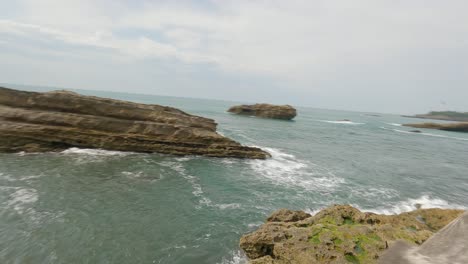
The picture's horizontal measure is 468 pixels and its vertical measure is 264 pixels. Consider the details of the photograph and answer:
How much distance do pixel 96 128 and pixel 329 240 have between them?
25.9 m

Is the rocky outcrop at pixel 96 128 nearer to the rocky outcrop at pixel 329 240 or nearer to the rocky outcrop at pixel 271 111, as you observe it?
the rocky outcrop at pixel 329 240

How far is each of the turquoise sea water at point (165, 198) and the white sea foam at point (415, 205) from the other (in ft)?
0.31

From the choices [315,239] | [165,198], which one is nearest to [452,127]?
[315,239]

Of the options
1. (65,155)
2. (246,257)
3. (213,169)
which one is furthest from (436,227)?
(65,155)

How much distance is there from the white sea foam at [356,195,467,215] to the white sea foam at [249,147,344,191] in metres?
4.18

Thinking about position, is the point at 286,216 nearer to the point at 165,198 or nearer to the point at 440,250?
the point at 165,198

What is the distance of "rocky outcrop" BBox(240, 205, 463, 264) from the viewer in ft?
26.1

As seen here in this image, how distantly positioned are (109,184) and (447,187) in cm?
3024

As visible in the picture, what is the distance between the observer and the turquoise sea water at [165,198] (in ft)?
34.1

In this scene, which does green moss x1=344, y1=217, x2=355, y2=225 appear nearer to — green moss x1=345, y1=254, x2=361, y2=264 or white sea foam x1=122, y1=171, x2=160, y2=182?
green moss x1=345, y1=254, x2=361, y2=264

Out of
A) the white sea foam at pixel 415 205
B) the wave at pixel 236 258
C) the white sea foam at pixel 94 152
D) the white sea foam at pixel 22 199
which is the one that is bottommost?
the wave at pixel 236 258

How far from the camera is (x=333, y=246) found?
821 centimetres

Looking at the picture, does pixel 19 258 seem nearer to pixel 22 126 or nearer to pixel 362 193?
pixel 22 126

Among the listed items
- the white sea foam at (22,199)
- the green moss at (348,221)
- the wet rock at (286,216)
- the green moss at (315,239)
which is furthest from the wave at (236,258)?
the white sea foam at (22,199)
